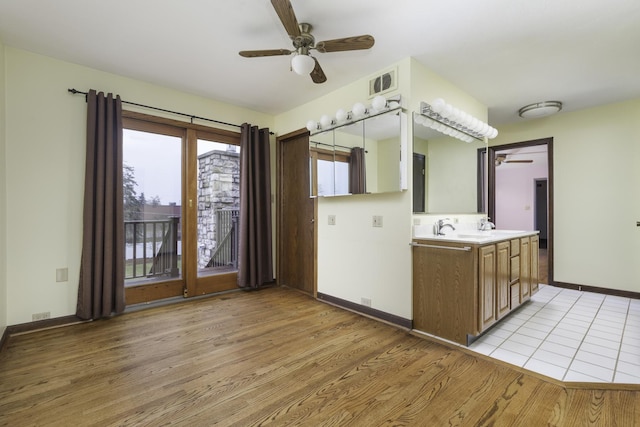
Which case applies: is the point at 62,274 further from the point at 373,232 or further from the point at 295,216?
the point at 373,232

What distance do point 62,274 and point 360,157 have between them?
3049mm

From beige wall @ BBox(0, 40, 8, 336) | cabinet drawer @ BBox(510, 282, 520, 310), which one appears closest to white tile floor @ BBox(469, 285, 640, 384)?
cabinet drawer @ BBox(510, 282, 520, 310)

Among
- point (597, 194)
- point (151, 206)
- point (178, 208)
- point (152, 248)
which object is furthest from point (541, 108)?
point (152, 248)

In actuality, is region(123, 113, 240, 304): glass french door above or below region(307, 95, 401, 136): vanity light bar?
below

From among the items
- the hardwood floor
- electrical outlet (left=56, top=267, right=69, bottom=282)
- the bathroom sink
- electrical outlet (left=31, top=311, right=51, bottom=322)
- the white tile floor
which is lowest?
the hardwood floor

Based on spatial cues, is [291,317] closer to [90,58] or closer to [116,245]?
[116,245]

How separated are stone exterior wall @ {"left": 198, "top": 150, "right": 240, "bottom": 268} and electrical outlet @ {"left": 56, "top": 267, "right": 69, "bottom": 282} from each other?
1271 millimetres

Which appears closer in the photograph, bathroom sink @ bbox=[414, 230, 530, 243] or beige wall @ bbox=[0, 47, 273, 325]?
bathroom sink @ bbox=[414, 230, 530, 243]

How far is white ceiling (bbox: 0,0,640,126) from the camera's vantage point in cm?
198

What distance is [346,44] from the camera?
6.59 ft

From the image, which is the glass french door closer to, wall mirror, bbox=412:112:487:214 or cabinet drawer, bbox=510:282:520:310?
wall mirror, bbox=412:112:487:214

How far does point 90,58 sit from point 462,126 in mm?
3658

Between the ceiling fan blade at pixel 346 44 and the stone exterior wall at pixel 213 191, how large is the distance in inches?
87.6

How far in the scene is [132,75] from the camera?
118 inches
